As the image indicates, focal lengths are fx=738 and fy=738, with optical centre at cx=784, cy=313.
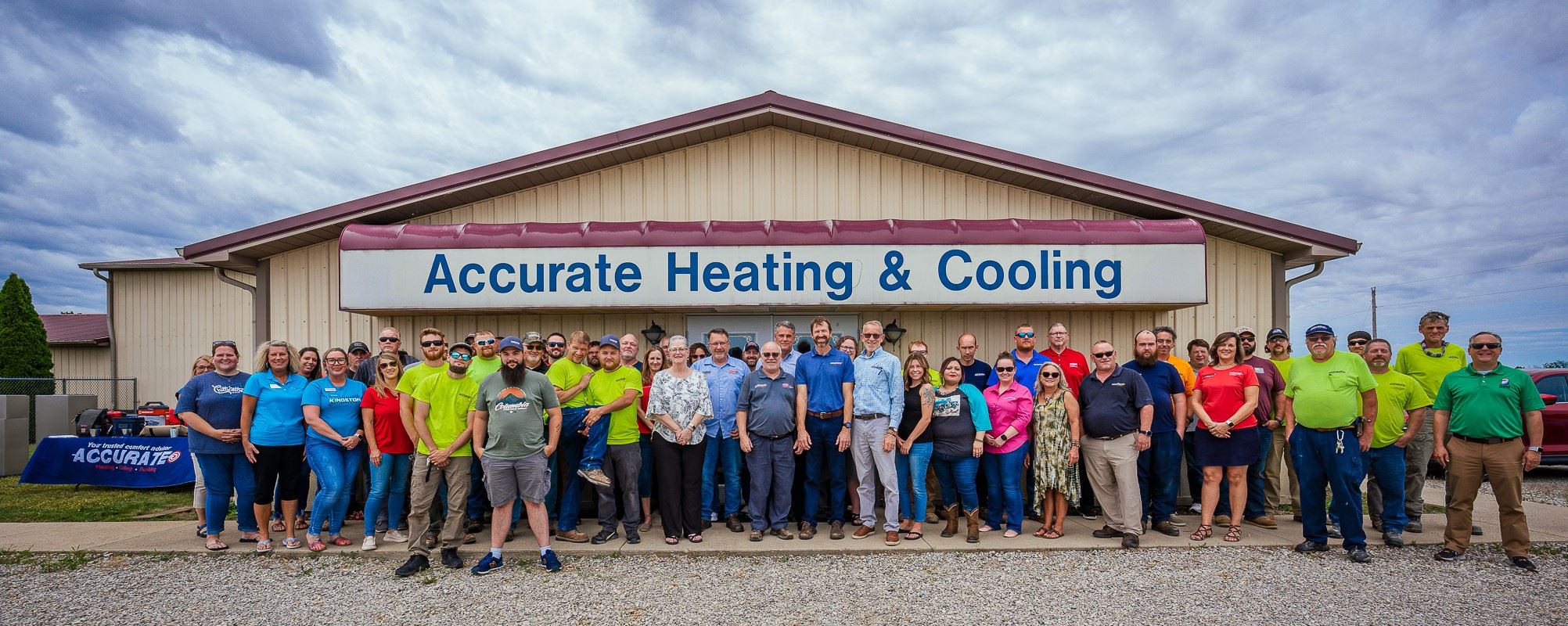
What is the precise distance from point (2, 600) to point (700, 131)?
6.90 metres

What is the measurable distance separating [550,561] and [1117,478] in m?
4.49

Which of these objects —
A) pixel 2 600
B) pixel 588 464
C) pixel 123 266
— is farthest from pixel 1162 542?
pixel 123 266

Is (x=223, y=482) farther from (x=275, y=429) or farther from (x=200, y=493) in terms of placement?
(x=200, y=493)

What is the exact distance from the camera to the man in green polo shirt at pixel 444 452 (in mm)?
5348

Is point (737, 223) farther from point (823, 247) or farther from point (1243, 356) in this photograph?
point (1243, 356)

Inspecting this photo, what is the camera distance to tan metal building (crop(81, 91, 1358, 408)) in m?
8.23

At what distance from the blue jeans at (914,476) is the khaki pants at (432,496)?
3324mm

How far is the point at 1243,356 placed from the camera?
21.1ft

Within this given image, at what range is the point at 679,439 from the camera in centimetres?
591

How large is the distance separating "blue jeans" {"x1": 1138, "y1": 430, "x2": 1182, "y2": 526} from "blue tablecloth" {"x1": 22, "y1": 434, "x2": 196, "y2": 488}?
10855 mm

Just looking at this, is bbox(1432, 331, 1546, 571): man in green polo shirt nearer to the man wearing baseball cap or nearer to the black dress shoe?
the man wearing baseball cap

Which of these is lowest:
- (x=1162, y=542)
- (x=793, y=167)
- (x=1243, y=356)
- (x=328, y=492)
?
(x=1162, y=542)

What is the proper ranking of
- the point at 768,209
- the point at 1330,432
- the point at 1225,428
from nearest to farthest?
the point at 1330,432
the point at 1225,428
the point at 768,209

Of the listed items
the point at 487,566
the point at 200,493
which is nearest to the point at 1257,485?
the point at 487,566
